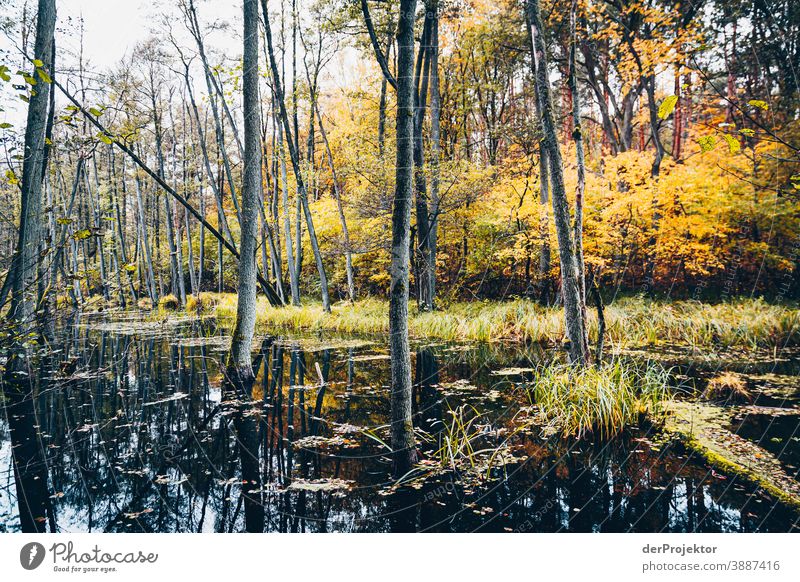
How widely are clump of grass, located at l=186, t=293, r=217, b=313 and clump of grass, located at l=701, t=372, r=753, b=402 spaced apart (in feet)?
52.4

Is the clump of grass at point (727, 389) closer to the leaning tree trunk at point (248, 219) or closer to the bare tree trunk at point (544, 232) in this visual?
the bare tree trunk at point (544, 232)

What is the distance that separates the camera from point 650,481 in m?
2.99

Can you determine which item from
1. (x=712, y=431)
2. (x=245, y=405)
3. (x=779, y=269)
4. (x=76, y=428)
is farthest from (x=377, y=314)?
(x=779, y=269)

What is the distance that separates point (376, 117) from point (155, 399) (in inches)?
476

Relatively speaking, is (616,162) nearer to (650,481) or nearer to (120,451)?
(650,481)

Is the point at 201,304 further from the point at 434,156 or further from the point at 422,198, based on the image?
the point at 434,156

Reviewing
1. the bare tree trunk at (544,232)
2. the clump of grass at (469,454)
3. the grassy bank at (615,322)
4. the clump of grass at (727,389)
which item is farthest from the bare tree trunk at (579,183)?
the bare tree trunk at (544,232)

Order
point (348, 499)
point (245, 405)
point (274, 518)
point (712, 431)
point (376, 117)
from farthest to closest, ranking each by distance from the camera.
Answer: point (376, 117)
point (245, 405)
point (712, 431)
point (348, 499)
point (274, 518)

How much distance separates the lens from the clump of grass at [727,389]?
4738 millimetres

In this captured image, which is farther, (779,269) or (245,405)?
(779,269)

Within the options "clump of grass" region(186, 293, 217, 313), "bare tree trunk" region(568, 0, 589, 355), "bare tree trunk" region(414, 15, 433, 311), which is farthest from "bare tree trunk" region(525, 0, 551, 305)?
"clump of grass" region(186, 293, 217, 313)

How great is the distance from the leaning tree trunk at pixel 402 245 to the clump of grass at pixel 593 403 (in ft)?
5.52
